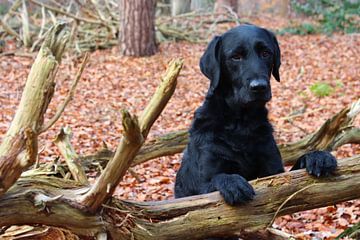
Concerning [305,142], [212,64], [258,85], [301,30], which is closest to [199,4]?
[301,30]

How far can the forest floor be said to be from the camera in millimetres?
6019

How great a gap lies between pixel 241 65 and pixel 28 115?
184 centimetres

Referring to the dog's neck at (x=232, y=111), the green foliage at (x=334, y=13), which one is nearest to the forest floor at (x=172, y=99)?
the dog's neck at (x=232, y=111)

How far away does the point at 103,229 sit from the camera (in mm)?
2975

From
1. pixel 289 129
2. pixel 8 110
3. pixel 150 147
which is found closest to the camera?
pixel 150 147

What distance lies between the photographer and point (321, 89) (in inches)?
422

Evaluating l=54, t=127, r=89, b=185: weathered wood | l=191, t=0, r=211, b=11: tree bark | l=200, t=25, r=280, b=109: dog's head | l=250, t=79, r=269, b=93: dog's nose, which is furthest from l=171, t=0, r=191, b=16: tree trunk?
l=250, t=79, r=269, b=93: dog's nose

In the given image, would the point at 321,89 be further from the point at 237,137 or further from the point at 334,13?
the point at 334,13

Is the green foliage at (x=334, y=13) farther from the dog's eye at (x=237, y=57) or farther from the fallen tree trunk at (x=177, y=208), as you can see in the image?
the fallen tree trunk at (x=177, y=208)

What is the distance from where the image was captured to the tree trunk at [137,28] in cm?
1374

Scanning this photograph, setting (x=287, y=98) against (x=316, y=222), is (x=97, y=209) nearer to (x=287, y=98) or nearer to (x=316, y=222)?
(x=316, y=222)

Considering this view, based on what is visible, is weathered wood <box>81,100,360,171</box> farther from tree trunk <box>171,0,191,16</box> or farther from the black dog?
tree trunk <box>171,0,191,16</box>

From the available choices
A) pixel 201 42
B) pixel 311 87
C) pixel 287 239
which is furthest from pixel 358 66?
pixel 287 239

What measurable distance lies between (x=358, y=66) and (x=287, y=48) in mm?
3130
